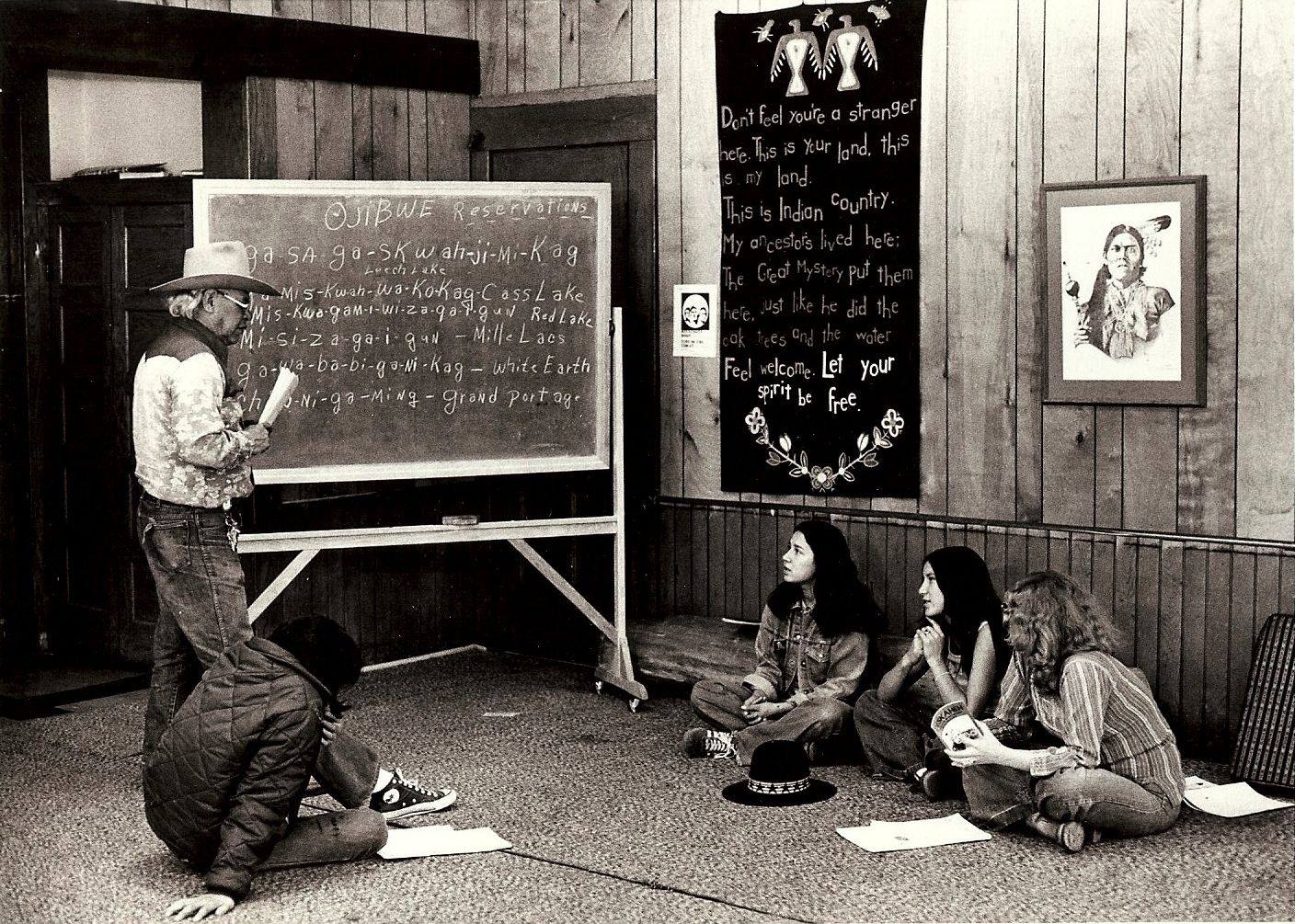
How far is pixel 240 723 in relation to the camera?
335cm

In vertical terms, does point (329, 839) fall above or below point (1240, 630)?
below

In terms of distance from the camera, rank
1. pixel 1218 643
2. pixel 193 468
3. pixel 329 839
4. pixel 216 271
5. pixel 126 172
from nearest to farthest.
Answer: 1. pixel 329 839
2. pixel 193 468
3. pixel 216 271
4. pixel 1218 643
5. pixel 126 172

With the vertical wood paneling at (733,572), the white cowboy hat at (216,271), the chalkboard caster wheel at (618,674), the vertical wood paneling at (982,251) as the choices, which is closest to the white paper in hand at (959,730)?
the vertical wood paneling at (982,251)

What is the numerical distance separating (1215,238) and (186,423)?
2971mm

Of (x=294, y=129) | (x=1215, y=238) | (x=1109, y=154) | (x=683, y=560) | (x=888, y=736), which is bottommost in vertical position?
(x=888, y=736)

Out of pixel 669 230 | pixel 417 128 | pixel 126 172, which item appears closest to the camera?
pixel 126 172

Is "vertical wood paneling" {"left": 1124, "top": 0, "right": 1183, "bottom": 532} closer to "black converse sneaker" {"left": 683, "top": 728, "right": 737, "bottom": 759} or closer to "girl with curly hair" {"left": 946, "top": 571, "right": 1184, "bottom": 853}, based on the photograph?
"girl with curly hair" {"left": 946, "top": 571, "right": 1184, "bottom": 853}

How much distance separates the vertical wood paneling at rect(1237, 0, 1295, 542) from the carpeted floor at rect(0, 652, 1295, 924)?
2.79ft

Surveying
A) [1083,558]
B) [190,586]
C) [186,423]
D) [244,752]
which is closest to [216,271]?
[186,423]

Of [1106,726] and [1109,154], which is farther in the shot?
[1109,154]

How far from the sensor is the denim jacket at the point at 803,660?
4715 millimetres

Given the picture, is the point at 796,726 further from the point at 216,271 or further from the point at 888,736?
the point at 216,271

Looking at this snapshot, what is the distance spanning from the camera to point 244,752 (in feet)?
11.0

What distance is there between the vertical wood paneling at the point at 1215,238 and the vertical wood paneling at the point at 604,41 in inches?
83.0
